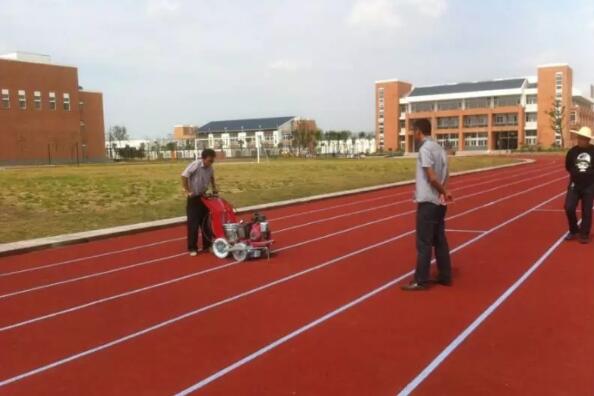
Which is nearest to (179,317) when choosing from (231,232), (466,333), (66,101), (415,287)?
(415,287)

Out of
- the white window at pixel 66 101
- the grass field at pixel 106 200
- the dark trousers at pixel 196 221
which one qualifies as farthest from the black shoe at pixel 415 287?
the white window at pixel 66 101

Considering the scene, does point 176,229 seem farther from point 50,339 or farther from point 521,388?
point 521,388

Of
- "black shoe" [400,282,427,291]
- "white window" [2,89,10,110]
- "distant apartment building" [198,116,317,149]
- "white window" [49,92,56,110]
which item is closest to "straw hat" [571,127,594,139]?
"black shoe" [400,282,427,291]

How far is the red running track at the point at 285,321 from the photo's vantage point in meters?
4.06

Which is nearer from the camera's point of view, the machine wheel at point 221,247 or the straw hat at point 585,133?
the machine wheel at point 221,247

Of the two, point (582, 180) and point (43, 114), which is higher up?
point (43, 114)

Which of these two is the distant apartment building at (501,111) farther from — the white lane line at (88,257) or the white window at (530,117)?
the white lane line at (88,257)

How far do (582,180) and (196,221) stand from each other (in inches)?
231

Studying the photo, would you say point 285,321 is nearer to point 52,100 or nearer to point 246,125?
point 52,100

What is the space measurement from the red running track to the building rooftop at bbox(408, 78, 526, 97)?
320 feet

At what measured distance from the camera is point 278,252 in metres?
8.84

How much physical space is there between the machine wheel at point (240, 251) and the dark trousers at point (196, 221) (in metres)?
0.98

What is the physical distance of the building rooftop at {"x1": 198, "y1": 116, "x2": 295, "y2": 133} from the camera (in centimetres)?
13415

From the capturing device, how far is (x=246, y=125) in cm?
13912
